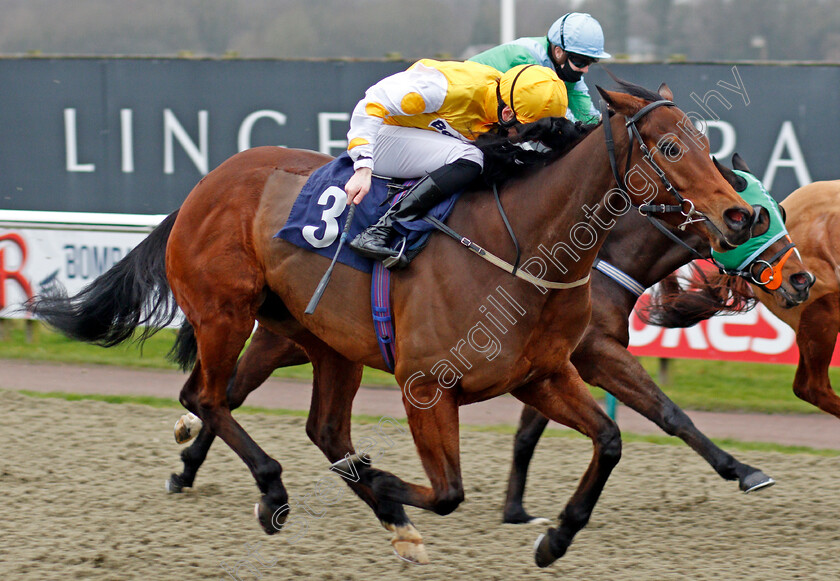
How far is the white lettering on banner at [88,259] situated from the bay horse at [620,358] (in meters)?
3.24

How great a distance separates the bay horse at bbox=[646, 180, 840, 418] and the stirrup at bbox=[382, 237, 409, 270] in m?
2.04

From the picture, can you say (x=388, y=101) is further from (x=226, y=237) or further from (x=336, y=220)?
(x=226, y=237)

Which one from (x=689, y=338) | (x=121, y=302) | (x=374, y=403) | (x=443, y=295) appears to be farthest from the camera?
(x=689, y=338)

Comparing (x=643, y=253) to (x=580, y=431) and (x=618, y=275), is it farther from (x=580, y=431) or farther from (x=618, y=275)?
(x=580, y=431)

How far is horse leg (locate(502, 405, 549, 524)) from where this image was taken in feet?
15.0

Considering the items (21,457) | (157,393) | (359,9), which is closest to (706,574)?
(21,457)

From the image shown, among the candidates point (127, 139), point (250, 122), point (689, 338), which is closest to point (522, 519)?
point (689, 338)

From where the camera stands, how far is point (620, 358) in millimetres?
4414

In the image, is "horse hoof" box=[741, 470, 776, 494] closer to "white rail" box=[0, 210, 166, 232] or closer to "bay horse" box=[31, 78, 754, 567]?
"bay horse" box=[31, 78, 754, 567]

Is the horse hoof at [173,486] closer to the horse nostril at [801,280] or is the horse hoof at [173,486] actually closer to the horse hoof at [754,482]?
the horse hoof at [754,482]

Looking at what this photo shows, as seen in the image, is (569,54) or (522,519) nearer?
(569,54)

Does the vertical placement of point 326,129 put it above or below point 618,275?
above

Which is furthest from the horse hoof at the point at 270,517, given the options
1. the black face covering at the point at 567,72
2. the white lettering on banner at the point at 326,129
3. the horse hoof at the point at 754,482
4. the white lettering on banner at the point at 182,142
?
the white lettering on banner at the point at 182,142

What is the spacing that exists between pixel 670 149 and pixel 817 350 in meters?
2.53
